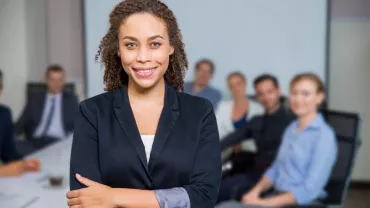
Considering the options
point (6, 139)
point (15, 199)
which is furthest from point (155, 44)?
point (6, 139)

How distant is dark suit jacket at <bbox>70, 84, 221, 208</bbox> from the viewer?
0.89m

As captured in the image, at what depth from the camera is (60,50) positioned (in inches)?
189

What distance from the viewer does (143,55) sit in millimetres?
830

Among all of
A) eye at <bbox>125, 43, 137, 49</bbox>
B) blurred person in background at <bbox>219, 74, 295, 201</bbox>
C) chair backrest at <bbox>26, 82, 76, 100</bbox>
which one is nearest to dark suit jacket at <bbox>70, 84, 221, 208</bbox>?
eye at <bbox>125, 43, 137, 49</bbox>

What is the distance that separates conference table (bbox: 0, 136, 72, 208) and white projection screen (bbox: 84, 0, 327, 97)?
1.83 metres

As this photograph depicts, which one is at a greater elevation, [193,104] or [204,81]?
[193,104]

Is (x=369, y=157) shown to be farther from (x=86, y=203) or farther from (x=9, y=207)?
(x=86, y=203)

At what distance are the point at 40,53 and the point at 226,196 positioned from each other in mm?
2488

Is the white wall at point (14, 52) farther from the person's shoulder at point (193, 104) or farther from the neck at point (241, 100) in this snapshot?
the person's shoulder at point (193, 104)

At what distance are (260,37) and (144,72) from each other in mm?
3591

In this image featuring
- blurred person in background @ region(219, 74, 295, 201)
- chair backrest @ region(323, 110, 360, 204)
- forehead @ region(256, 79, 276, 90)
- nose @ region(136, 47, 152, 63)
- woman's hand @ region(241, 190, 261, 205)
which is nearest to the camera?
nose @ region(136, 47, 152, 63)

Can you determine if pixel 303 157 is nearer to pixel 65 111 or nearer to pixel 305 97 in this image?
pixel 305 97

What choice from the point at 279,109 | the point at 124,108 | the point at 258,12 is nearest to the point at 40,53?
the point at 258,12

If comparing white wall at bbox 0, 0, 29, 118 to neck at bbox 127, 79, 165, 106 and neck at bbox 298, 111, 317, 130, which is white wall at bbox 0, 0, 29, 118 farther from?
neck at bbox 127, 79, 165, 106
